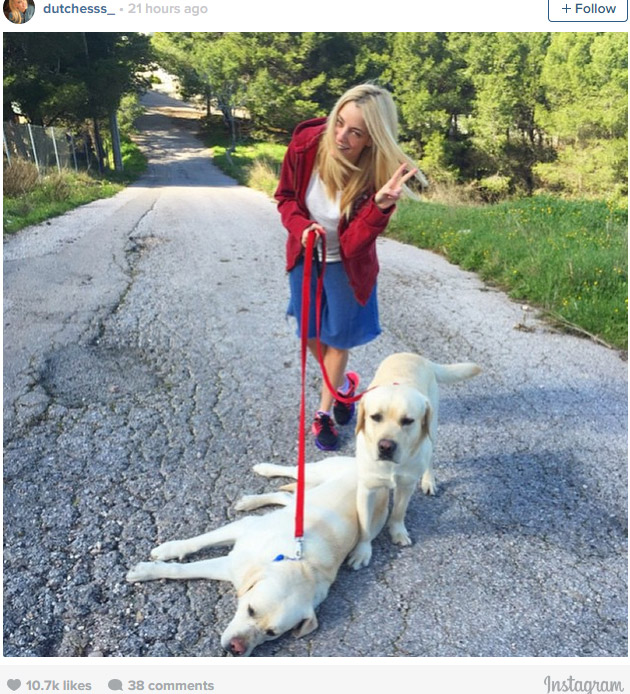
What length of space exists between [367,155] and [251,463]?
70.6 inches

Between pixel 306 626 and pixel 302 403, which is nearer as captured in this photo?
pixel 306 626

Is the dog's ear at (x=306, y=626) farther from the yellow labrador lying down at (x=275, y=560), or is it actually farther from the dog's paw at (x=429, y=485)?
the dog's paw at (x=429, y=485)

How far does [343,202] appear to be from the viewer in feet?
9.47

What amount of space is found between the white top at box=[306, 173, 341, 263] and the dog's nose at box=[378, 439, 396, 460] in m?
1.18

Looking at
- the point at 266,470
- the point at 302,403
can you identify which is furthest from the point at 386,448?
the point at 266,470

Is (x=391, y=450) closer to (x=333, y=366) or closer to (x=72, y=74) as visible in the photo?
(x=333, y=366)

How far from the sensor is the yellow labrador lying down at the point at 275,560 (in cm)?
198

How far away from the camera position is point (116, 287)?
19.2 feet

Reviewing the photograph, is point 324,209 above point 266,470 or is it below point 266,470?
above

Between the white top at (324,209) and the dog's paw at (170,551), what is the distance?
5.54 ft

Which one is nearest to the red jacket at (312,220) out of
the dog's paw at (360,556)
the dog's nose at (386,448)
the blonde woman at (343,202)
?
the blonde woman at (343,202)

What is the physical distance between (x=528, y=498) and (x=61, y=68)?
2334 centimetres
